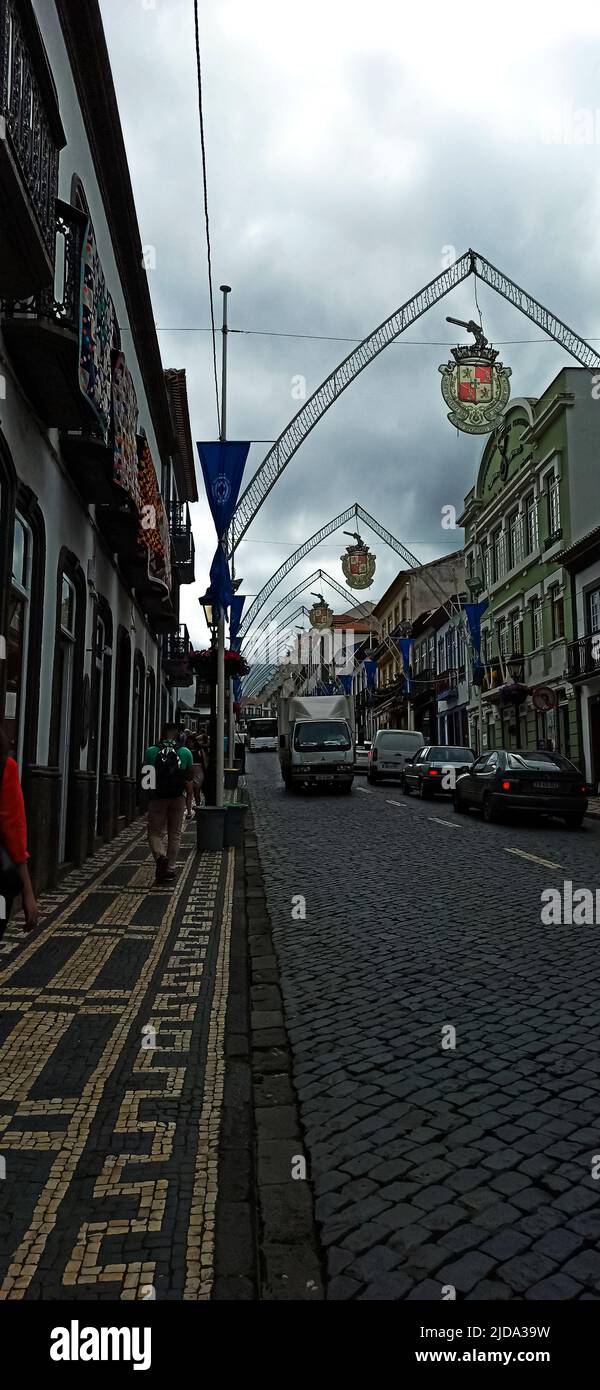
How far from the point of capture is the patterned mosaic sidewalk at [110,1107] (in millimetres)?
2885

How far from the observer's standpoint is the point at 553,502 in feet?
107

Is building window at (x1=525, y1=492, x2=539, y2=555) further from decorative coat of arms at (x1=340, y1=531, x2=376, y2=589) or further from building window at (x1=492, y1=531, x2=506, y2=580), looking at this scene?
decorative coat of arms at (x1=340, y1=531, x2=376, y2=589)

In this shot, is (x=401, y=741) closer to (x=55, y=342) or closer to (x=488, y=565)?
(x=488, y=565)

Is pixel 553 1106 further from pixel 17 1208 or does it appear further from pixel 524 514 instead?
pixel 524 514

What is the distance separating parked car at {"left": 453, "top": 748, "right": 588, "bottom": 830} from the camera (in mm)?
16938

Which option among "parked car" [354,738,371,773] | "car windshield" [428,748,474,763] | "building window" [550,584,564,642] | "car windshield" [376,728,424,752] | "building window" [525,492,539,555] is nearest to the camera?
"car windshield" [428,748,474,763]

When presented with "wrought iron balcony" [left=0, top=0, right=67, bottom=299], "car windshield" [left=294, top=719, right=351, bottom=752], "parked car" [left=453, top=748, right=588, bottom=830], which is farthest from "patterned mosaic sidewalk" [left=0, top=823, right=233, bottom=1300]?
"car windshield" [left=294, top=719, right=351, bottom=752]

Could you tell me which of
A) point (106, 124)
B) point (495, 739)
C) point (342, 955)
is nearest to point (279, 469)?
point (106, 124)

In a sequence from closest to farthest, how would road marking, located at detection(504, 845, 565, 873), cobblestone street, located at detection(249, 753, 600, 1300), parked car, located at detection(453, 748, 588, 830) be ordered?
cobblestone street, located at detection(249, 753, 600, 1300) < road marking, located at detection(504, 845, 565, 873) < parked car, located at detection(453, 748, 588, 830)

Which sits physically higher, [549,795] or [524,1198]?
[549,795]

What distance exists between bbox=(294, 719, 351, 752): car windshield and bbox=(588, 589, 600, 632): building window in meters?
8.04

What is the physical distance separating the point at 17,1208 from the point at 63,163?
1064cm

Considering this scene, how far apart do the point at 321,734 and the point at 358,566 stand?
16.2ft

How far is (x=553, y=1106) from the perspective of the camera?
13.1 ft
